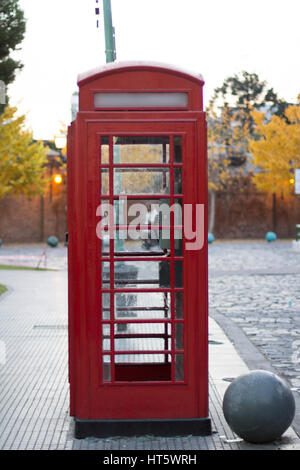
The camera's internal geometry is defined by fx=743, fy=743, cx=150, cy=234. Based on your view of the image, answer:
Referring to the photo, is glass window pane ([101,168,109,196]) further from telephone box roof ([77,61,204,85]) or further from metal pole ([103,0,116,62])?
metal pole ([103,0,116,62])

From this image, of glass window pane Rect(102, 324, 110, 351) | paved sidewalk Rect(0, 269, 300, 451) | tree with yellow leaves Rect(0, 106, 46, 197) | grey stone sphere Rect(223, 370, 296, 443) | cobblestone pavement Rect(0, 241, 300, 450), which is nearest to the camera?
grey stone sphere Rect(223, 370, 296, 443)

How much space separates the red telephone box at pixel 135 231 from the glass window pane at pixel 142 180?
2cm

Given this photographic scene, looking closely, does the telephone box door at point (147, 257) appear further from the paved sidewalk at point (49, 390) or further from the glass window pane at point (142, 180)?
the paved sidewalk at point (49, 390)

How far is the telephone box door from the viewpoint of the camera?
17.9 feet

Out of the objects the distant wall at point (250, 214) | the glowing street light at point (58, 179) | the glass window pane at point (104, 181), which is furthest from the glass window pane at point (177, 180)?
the distant wall at point (250, 214)

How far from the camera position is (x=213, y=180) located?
44.0 metres

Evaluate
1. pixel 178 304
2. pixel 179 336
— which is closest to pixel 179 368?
pixel 179 336

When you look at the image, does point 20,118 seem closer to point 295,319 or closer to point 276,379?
point 295,319

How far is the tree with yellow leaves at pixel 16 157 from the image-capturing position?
37406mm

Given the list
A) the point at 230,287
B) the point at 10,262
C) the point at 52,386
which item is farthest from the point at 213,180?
the point at 52,386

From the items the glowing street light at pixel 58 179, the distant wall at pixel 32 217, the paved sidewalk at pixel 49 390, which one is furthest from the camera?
the distant wall at pixel 32 217

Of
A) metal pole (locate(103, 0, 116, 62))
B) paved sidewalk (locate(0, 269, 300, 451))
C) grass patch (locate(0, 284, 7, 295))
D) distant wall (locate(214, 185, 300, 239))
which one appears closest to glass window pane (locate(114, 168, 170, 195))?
paved sidewalk (locate(0, 269, 300, 451))

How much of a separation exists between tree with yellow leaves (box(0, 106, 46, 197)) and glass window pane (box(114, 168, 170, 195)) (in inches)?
1255

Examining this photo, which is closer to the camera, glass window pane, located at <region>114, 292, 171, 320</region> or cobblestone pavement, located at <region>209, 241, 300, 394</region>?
glass window pane, located at <region>114, 292, 171, 320</region>
